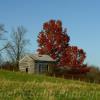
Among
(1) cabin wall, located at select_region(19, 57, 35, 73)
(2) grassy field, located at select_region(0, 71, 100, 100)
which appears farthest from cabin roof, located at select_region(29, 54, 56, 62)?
(2) grassy field, located at select_region(0, 71, 100, 100)

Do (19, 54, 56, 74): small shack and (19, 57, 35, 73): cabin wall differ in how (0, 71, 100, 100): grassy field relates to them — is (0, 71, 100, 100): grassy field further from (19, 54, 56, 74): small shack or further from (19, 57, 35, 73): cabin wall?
(19, 57, 35, 73): cabin wall

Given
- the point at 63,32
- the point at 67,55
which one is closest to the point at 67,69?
the point at 67,55

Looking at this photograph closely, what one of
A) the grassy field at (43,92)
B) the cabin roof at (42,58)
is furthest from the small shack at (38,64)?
the grassy field at (43,92)

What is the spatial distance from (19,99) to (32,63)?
6168 centimetres

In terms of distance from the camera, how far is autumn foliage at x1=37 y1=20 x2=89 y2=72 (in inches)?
3108

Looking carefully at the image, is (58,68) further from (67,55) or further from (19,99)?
(19,99)

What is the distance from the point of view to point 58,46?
80438 mm

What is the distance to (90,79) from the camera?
61.3 metres

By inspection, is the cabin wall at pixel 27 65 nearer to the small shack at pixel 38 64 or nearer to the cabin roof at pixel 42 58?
the small shack at pixel 38 64

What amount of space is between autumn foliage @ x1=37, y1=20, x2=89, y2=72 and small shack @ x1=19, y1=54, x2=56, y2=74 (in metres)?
3.00

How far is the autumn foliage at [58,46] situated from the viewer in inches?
3108

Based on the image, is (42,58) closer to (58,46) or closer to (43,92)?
(58,46)

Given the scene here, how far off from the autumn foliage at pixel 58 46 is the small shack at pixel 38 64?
2995 mm

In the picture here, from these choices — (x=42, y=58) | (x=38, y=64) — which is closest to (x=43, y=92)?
(x=38, y=64)
